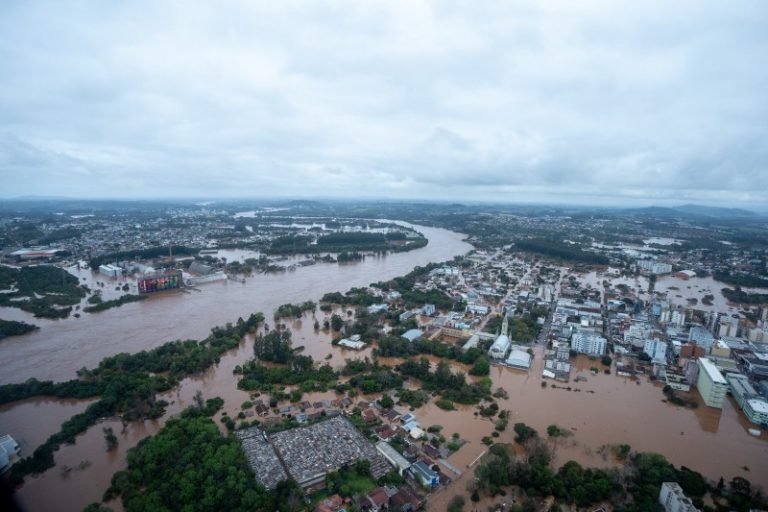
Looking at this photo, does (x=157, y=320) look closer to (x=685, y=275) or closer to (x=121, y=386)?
(x=121, y=386)

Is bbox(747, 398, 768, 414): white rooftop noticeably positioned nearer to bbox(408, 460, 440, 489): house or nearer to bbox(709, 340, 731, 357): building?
bbox(709, 340, 731, 357): building

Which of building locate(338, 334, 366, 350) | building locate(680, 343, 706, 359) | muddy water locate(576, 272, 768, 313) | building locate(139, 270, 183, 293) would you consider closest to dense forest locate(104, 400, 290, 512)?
building locate(338, 334, 366, 350)

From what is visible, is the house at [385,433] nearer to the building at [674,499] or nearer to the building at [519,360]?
the building at [674,499]

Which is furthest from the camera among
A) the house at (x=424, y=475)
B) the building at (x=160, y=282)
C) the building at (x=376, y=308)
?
the building at (x=160, y=282)

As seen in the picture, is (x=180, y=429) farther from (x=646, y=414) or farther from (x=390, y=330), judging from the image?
(x=646, y=414)

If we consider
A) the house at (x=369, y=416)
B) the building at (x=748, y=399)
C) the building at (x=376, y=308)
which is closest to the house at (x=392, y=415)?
the house at (x=369, y=416)
